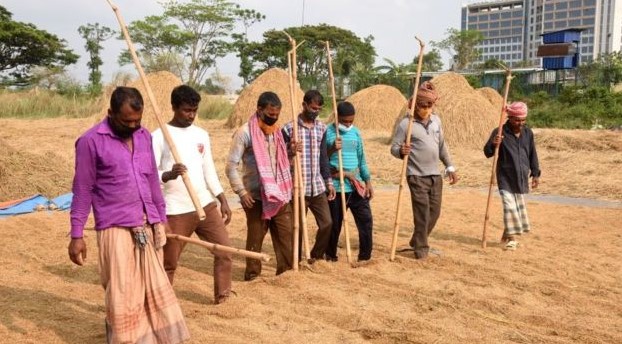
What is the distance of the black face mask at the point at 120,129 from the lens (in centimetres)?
322

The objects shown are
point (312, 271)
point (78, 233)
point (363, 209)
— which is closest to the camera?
point (78, 233)

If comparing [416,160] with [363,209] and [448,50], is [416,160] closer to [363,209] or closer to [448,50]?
[363,209]

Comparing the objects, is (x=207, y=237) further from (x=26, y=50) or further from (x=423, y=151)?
(x=26, y=50)

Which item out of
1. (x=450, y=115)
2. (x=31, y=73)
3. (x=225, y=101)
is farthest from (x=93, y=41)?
(x=450, y=115)

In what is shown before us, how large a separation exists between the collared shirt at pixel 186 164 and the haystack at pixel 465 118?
1311 centimetres

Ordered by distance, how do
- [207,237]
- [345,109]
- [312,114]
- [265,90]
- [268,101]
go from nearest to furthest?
[207,237], [268,101], [312,114], [345,109], [265,90]

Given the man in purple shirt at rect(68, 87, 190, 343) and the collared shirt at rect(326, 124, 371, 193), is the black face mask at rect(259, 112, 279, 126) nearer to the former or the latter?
the collared shirt at rect(326, 124, 371, 193)

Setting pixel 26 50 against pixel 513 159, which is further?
pixel 26 50

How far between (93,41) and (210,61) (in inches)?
291

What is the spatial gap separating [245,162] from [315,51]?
38260 mm

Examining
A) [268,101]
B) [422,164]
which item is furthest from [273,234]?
[422,164]

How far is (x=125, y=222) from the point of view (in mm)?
3307

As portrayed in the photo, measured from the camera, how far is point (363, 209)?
18.8ft

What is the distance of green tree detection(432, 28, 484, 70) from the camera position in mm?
56062
